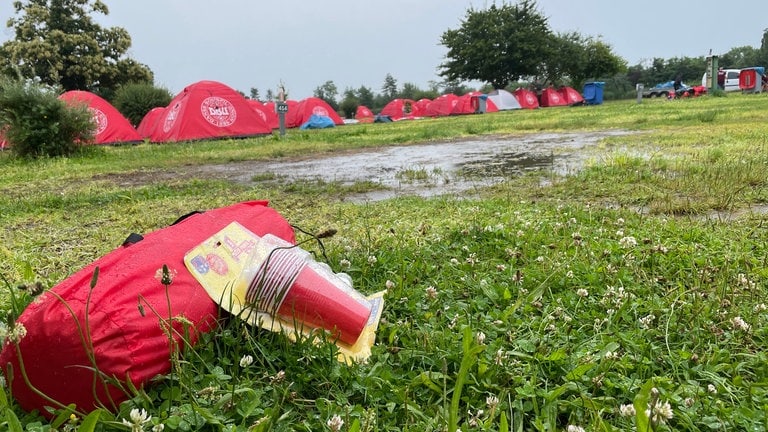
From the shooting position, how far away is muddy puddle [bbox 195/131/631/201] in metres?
4.72

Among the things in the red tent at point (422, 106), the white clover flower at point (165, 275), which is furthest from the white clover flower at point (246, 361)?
the red tent at point (422, 106)

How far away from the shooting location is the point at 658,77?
61.1m

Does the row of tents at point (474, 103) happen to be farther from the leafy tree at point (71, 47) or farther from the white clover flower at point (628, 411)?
the white clover flower at point (628, 411)

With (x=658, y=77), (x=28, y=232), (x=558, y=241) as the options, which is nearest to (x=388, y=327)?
(x=558, y=241)

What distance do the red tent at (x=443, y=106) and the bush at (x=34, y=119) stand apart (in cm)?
2565

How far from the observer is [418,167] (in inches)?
235

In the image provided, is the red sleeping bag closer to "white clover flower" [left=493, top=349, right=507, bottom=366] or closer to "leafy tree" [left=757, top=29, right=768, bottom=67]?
"white clover flower" [left=493, top=349, right=507, bottom=366]

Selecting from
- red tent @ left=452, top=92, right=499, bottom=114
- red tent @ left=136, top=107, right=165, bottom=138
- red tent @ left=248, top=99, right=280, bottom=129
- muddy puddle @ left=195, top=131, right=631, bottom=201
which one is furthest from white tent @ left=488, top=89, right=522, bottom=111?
muddy puddle @ left=195, top=131, right=631, bottom=201

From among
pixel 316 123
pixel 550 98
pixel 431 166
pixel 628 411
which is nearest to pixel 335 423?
pixel 628 411

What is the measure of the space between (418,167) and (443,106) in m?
27.8

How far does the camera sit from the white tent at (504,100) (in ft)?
106

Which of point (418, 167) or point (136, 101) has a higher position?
point (136, 101)

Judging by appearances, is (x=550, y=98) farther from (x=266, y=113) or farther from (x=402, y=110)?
(x=266, y=113)

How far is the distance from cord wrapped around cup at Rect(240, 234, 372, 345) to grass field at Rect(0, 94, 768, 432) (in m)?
0.09
